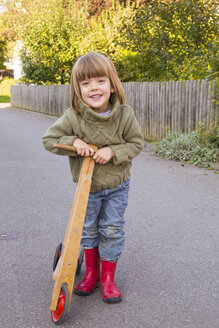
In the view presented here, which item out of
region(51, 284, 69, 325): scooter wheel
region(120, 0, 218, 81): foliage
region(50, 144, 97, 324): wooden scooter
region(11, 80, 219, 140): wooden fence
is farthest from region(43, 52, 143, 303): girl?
region(120, 0, 218, 81): foliage

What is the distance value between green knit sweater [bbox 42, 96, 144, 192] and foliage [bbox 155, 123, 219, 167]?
4414 millimetres

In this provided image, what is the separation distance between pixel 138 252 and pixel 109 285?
770 millimetres

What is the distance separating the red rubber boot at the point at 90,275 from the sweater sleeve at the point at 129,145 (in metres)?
0.66

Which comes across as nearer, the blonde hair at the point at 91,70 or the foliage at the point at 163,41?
the blonde hair at the point at 91,70

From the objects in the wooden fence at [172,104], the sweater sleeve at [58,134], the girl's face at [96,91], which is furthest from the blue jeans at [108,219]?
the wooden fence at [172,104]

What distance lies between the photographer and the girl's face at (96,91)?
8.13 ft

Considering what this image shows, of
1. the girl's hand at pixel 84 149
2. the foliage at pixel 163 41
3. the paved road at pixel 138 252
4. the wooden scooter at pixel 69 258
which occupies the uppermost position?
the foliage at pixel 163 41

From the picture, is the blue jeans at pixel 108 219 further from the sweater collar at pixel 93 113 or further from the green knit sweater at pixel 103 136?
the sweater collar at pixel 93 113

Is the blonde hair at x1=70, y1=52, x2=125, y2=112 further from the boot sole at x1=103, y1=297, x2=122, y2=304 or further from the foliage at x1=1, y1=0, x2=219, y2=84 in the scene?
the foliage at x1=1, y1=0, x2=219, y2=84

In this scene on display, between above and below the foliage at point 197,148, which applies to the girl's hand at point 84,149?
above

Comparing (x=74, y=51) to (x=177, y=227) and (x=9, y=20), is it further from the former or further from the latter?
(x=9, y=20)

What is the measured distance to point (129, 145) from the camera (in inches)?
102

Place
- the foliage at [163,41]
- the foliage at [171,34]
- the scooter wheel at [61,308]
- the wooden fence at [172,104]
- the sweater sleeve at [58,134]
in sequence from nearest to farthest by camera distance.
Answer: the scooter wheel at [61,308] → the sweater sleeve at [58,134] → the wooden fence at [172,104] → the foliage at [163,41] → the foliage at [171,34]

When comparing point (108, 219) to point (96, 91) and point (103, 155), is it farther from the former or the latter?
point (96, 91)
